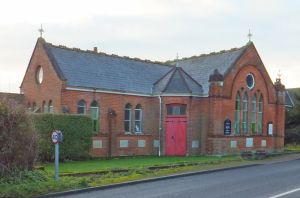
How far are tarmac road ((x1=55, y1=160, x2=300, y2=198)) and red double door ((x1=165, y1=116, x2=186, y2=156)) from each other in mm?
12089

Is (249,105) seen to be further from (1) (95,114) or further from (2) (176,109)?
(1) (95,114)

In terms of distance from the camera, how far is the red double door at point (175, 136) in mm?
31672

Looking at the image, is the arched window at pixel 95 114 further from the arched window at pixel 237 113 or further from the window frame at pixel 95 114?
the arched window at pixel 237 113

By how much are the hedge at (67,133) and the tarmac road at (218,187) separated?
8.76 metres

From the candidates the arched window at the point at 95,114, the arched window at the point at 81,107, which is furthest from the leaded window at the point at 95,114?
the arched window at the point at 81,107

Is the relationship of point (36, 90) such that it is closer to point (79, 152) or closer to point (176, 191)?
point (79, 152)

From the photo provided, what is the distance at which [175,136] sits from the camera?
31828 millimetres

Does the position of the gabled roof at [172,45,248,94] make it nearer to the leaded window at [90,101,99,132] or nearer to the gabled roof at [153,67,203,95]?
the gabled roof at [153,67,203,95]

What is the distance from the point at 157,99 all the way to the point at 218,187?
693 inches

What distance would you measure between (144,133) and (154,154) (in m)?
1.59

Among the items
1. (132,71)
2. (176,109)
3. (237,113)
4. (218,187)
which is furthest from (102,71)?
(218,187)

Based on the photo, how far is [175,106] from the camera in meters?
32.1

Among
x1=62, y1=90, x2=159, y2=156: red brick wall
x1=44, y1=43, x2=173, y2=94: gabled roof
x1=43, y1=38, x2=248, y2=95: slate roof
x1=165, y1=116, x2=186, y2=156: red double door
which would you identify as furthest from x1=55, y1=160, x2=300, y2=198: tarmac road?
x1=43, y1=38, x2=248, y2=95: slate roof

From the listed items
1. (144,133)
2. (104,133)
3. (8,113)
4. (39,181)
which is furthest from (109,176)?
(144,133)
